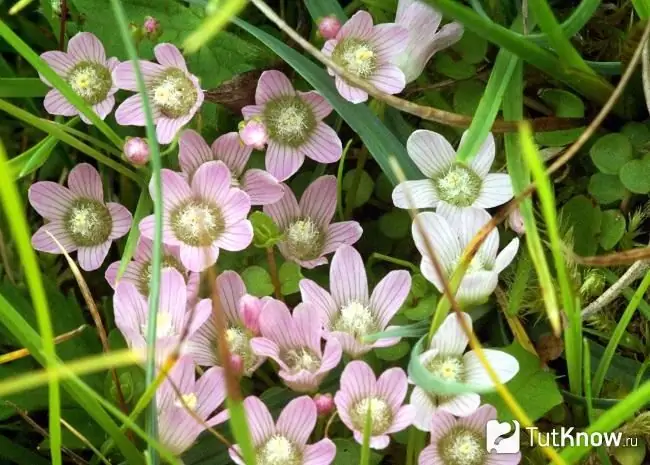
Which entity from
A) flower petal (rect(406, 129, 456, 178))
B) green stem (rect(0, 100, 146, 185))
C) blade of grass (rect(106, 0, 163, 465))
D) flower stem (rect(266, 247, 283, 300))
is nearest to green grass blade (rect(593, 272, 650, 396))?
flower petal (rect(406, 129, 456, 178))

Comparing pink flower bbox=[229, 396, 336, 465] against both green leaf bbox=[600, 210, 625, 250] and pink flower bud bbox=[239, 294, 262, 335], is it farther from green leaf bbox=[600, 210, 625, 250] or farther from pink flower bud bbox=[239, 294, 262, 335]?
green leaf bbox=[600, 210, 625, 250]

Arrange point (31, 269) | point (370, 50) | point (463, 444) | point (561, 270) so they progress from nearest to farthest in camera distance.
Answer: point (31, 269) → point (561, 270) → point (463, 444) → point (370, 50)

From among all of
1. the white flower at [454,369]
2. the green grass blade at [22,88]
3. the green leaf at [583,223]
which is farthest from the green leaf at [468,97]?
the green grass blade at [22,88]

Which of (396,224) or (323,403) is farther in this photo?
(396,224)

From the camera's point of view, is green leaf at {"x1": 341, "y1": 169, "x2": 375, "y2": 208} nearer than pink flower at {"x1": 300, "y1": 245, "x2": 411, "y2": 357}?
No

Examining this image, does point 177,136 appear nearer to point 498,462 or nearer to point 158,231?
point 158,231

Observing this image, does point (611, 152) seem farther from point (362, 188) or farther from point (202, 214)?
point (202, 214)

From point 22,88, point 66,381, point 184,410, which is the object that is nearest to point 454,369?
point 184,410
